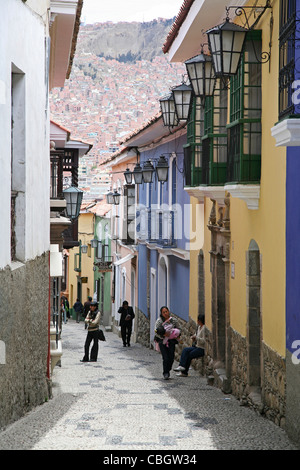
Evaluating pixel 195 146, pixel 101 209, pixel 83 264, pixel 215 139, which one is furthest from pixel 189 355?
pixel 83 264

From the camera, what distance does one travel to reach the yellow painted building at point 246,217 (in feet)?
31.0

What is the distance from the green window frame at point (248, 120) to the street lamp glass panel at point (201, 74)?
72 cm

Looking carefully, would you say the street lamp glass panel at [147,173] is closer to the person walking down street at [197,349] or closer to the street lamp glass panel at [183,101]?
the person walking down street at [197,349]

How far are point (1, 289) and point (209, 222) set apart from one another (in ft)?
26.8

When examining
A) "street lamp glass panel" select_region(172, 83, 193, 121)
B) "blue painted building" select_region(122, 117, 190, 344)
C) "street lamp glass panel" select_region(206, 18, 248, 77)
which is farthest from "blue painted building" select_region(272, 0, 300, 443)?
"blue painted building" select_region(122, 117, 190, 344)

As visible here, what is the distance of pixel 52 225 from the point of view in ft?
51.6

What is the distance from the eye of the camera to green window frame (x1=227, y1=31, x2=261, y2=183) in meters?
10.6

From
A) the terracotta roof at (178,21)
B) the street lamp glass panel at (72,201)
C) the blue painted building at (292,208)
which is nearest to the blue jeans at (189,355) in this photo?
the street lamp glass panel at (72,201)

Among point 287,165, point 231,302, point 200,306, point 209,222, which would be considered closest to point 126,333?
point 200,306

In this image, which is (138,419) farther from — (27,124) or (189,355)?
(189,355)

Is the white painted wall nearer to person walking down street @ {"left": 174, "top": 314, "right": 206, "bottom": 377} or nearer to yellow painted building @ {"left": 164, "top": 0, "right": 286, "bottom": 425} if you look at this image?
yellow painted building @ {"left": 164, "top": 0, "right": 286, "bottom": 425}

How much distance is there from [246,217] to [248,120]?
163cm

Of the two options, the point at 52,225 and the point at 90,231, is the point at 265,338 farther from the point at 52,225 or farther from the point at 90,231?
the point at 90,231

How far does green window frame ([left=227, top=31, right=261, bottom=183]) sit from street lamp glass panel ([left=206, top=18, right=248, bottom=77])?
772mm
